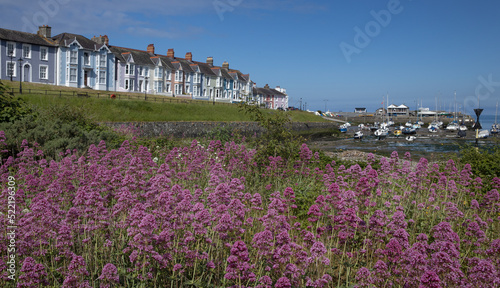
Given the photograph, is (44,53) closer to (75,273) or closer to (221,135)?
(221,135)

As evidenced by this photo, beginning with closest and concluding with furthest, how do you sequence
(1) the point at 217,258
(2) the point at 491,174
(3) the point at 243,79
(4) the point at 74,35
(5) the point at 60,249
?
(5) the point at 60,249
(1) the point at 217,258
(2) the point at 491,174
(4) the point at 74,35
(3) the point at 243,79

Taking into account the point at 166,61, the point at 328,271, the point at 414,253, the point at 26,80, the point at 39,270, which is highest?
the point at 166,61

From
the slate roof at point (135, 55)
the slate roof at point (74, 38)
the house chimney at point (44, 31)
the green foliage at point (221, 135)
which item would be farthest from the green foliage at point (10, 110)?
the slate roof at point (135, 55)

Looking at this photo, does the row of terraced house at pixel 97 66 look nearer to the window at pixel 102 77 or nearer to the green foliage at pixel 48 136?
the window at pixel 102 77

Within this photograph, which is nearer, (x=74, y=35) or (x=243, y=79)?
(x=74, y=35)

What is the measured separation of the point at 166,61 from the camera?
82.1m

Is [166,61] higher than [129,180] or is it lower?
higher

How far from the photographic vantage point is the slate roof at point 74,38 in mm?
59825

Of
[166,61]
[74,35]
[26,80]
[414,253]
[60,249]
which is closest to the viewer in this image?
[414,253]

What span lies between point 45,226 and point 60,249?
397mm

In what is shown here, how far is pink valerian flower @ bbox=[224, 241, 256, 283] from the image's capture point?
3.21 meters

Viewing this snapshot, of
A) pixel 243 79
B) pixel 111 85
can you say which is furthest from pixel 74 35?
pixel 243 79

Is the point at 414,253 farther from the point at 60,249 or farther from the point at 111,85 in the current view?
the point at 111,85

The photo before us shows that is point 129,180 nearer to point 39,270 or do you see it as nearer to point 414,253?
point 39,270
